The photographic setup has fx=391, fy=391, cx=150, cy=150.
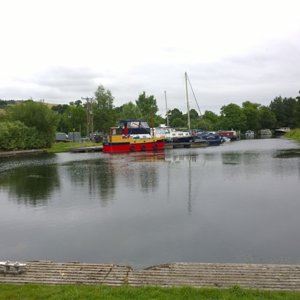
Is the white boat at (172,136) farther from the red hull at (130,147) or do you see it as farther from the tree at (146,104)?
the tree at (146,104)

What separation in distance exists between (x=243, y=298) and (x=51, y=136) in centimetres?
6405

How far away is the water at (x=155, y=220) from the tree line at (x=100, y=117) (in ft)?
130

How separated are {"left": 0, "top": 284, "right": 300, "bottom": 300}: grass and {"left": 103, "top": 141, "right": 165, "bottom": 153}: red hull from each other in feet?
167

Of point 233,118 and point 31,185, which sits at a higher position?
point 233,118

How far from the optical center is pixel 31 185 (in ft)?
80.3

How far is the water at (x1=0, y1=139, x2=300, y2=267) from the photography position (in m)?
10.7

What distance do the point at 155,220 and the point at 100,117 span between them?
8127 cm

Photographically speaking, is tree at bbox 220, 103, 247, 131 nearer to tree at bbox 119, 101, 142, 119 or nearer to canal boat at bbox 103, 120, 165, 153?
tree at bbox 119, 101, 142, 119

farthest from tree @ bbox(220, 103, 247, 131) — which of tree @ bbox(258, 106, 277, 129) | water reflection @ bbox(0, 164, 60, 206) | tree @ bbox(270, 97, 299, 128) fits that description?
water reflection @ bbox(0, 164, 60, 206)

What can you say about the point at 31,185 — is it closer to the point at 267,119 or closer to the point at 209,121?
the point at 209,121

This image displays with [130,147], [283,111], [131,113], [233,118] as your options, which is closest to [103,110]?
[131,113]

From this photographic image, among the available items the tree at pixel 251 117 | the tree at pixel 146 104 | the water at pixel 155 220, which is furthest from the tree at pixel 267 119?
the water at pixel 155 220

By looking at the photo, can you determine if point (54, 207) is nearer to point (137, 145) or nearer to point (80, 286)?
point (80, 286)

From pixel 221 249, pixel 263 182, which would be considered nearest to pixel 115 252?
pixel 221 249
